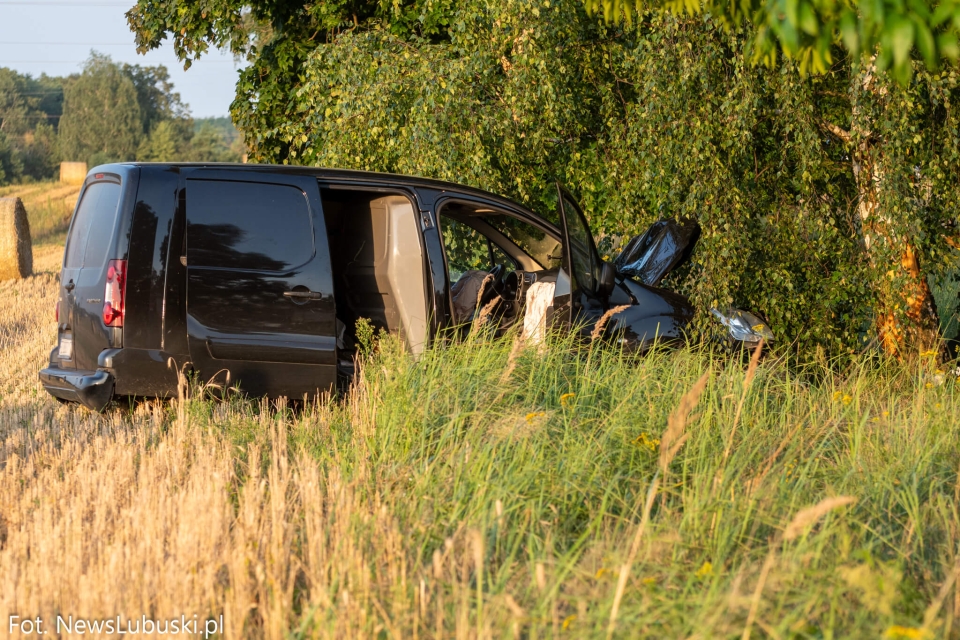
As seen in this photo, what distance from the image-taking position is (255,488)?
13.8ft

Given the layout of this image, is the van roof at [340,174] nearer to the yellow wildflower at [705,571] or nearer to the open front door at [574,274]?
the open front door at [574,274]

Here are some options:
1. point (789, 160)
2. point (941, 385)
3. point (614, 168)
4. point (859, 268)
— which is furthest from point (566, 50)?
point (941, 385)

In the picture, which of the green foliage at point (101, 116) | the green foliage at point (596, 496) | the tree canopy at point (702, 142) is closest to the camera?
the green foliage at point (596, 496)

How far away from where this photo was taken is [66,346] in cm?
606

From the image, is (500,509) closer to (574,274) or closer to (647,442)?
(647,442)

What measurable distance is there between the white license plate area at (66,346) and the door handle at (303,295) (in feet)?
4.40

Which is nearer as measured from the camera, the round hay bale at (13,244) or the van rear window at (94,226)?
the van rear window at (94,226)

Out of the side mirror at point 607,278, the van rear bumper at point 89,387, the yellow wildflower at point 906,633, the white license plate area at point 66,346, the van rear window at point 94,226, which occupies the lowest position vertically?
the van rear bumper at point 89,387

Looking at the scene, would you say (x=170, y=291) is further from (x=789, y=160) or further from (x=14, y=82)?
(x=14, y=82)

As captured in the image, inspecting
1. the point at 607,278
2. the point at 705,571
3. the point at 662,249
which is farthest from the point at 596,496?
the point at 662,249

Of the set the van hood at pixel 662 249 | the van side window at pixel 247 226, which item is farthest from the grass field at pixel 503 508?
the van hood at pixel 662 249

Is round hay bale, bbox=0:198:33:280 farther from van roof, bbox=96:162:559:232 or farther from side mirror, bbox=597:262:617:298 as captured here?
side mirror, bbox=597:262:617:298

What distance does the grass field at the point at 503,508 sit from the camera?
2998 millimetres

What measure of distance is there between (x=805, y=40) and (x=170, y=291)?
137 inches
